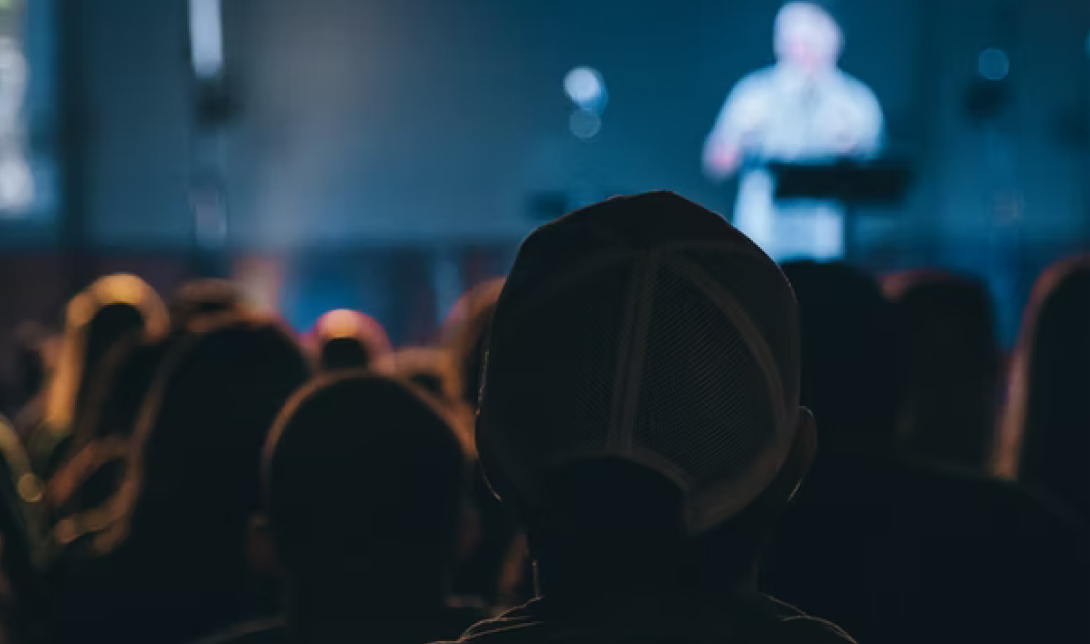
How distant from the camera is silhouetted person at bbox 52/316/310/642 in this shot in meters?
1.83

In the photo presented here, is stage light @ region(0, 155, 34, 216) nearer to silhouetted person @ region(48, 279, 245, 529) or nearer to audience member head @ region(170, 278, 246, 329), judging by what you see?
audience member head @ region(170, 278, 246, 329)

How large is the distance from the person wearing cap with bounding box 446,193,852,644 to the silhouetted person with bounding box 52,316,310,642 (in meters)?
1.12

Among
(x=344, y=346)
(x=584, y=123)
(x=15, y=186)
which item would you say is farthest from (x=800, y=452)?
(x=15, y=186)

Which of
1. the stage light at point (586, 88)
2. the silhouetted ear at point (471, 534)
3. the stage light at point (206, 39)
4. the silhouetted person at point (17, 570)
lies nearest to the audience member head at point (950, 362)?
the silhouetted ear at point (471, 534)

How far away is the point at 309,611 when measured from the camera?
1381 millimetres

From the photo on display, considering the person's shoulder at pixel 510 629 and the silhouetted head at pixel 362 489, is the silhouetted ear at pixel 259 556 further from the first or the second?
the person's shoulder at pixel 510 629

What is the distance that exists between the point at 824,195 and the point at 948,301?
1961mm

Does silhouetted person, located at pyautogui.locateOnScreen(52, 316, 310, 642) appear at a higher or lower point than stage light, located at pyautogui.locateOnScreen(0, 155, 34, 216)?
lower

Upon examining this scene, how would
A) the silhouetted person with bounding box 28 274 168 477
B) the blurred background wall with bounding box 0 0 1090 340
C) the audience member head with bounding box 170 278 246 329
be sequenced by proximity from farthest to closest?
the blurred background wall with bounding box 0 0 1090 340
the audience member head with bounding box 170 278 246 329
the silhouetted person with bounding box 28 274 168 477

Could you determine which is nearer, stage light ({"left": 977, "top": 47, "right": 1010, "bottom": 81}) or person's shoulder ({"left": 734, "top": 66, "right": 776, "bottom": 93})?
person's shoulder ({"left": 734, "top": 66, "right": 776, "bottom": 93})

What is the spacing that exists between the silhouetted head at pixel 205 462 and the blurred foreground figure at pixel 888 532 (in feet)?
2.85

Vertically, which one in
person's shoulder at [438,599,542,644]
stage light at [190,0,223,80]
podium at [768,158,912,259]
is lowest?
person's shoulder at [438,599,542,644]

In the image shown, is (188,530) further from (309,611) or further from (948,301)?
(948,301)

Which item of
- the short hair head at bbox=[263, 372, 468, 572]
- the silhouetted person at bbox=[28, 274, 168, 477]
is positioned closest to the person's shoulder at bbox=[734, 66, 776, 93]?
the silhouetted person at bbox=[28, 274, 168, 477]
